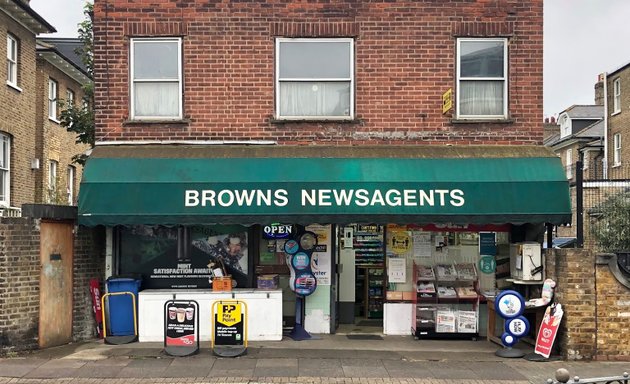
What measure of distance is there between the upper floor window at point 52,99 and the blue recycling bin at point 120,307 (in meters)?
13.1

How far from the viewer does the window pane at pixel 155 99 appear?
10.8 m

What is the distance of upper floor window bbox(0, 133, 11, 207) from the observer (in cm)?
1745

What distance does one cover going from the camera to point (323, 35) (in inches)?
420

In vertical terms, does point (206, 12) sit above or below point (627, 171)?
above

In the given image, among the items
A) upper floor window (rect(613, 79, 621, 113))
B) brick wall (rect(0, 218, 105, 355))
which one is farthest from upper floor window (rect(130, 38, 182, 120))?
upper floor window (rect(613, 79, 621, 113))

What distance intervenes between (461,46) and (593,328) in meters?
5.38

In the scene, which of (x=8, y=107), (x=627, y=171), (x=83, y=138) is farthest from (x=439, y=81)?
(x=627, y=171)

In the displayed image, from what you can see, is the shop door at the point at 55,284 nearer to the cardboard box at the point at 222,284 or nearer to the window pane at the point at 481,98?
the cardboard box at the point at 222,284

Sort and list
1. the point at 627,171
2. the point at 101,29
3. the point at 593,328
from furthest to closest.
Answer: the point at 627,171
the point at 101,29
the point at 593,328

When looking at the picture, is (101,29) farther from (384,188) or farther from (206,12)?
(384,188)

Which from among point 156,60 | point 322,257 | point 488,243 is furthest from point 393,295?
point 156,60

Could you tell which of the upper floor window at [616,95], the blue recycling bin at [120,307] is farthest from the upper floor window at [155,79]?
the upper floor window at [616,95]

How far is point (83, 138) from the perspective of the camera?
1531 cm

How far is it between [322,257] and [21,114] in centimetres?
1266
